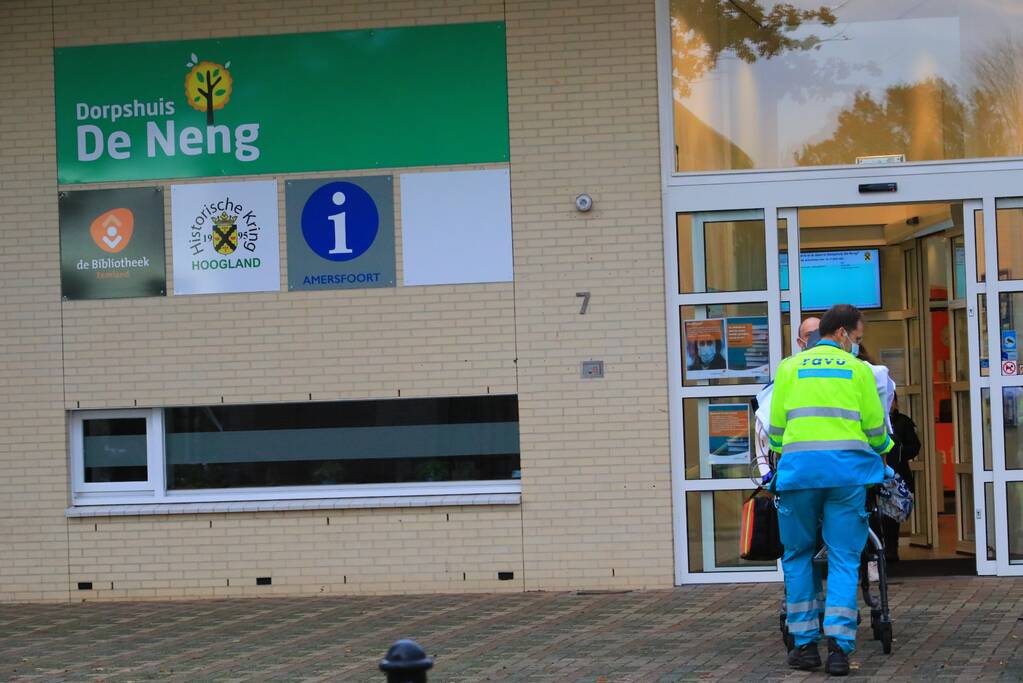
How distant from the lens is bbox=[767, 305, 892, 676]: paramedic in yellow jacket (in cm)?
698

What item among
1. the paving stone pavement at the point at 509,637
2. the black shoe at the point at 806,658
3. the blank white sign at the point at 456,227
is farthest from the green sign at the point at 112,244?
the black shoe at the point at 806,658

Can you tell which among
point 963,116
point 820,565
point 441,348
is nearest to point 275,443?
point 441,348

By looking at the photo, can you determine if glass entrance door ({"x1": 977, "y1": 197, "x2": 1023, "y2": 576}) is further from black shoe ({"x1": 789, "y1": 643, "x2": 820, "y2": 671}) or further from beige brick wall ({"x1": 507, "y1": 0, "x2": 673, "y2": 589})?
black shoe ({"x1": 789, "y1": 643, "x2": 820, "y2": 671})

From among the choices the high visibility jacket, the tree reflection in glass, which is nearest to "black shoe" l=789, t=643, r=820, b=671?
the high visibility jacket

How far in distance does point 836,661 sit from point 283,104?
5945 mm

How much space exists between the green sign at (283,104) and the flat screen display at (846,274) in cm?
372

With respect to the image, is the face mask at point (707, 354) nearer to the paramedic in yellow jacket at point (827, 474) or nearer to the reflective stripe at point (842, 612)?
the paramedic in yellow jacket at point (827, 474)

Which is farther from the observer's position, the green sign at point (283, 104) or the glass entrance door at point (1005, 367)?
the green sign at point (283, 104)

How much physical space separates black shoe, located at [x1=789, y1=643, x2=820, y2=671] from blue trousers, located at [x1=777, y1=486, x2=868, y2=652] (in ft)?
0.12

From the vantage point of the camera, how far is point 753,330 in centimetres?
1027

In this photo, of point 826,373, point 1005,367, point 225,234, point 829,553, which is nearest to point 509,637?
point 829,553

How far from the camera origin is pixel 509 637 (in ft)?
27.7

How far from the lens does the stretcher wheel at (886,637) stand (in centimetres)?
739

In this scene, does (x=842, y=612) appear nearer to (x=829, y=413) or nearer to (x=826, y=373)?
(x=829, y=413)
